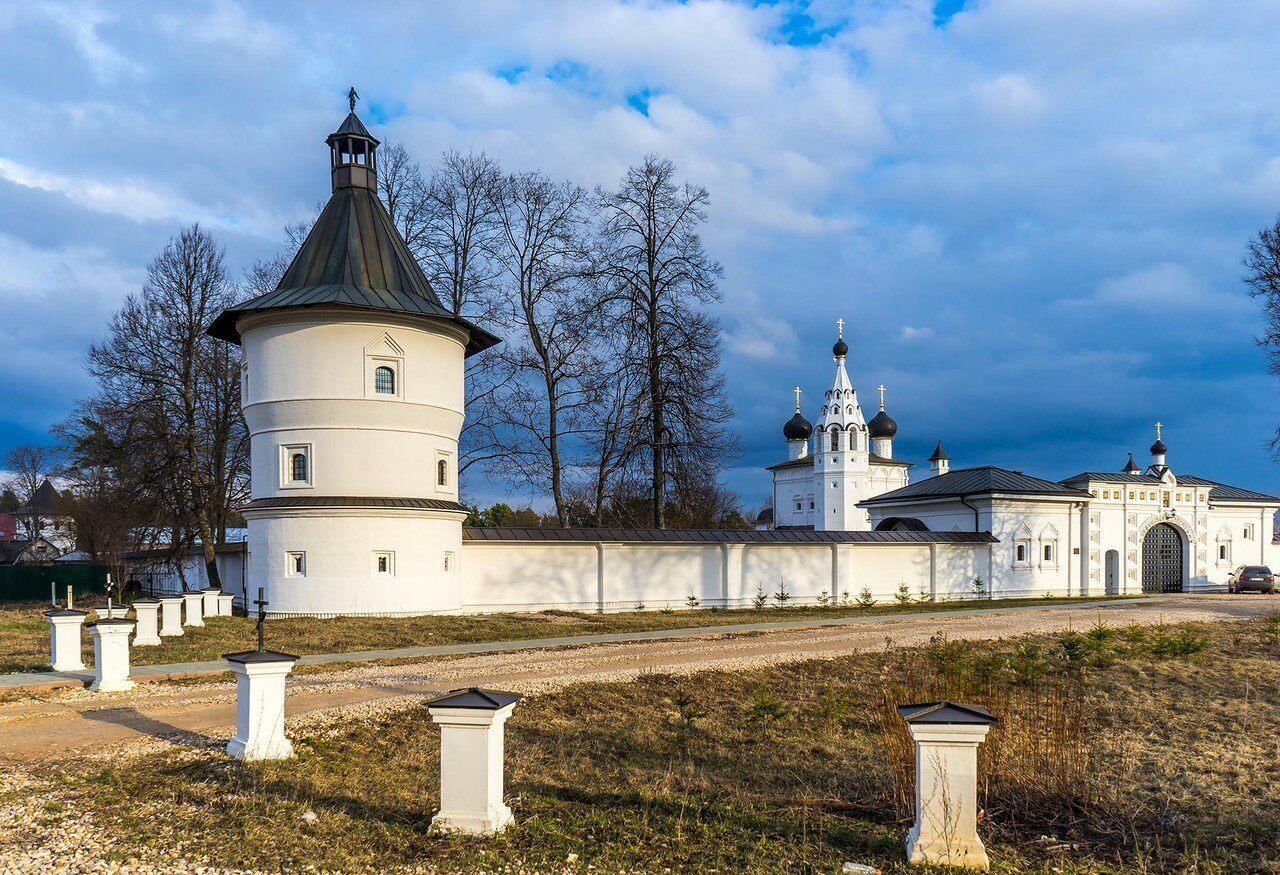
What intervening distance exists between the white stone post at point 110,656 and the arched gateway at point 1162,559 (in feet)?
118

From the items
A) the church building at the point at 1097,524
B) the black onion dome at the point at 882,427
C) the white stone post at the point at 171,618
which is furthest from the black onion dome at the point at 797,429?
the white stone post at the point at 171,618

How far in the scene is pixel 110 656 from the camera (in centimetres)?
1147

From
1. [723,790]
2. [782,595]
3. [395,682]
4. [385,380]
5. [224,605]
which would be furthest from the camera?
[782,595]

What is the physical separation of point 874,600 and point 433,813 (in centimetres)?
2482

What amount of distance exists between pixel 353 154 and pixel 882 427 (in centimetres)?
5410

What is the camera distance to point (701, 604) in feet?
87.5

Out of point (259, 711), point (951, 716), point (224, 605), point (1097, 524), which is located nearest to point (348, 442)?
point (224, 605)

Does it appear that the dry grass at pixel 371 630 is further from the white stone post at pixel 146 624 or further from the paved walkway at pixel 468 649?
the paved walkway at pixel 468 649

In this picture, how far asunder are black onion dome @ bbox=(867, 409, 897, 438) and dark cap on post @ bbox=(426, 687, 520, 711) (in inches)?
2705

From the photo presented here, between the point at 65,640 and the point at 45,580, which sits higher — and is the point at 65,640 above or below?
above

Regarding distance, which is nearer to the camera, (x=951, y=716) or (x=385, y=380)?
(x=951, y=716)

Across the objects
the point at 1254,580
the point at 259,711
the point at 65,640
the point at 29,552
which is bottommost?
the point at 29,552

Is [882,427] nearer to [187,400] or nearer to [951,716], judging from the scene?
[187,400]

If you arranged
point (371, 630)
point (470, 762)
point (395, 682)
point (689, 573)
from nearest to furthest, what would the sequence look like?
point (470, 762) < point (395, 682) < point (371, 630) < point (689, 573)
